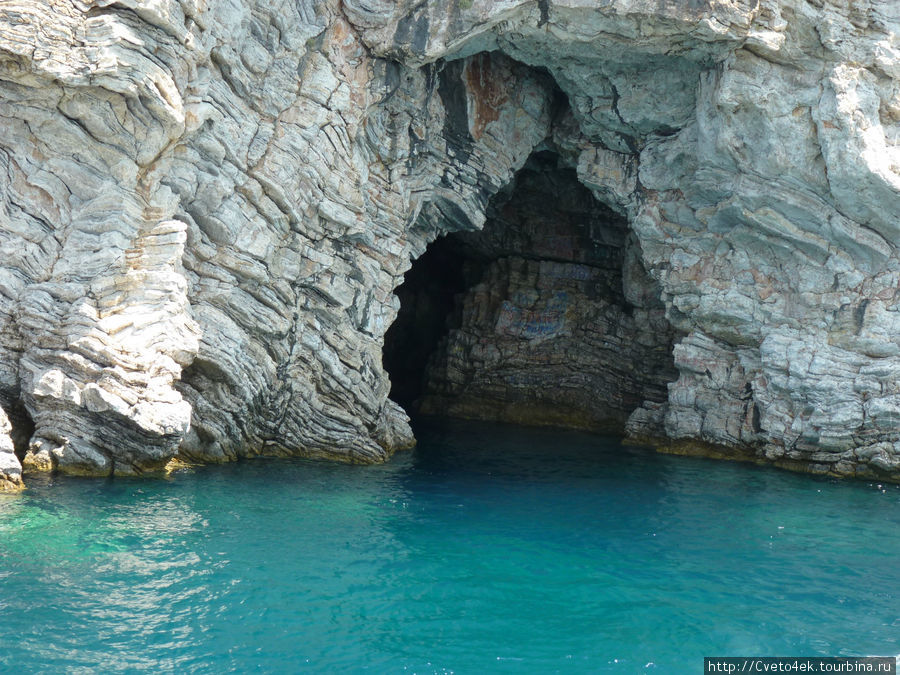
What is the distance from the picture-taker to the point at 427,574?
13.4m

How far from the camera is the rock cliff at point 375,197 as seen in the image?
647 inches

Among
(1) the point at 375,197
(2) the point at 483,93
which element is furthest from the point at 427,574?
(2) the point at 483,93

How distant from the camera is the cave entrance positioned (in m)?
31.1

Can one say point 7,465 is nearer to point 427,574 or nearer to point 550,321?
point 427,574

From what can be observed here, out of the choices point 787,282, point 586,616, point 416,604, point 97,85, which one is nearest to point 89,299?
point 97,85

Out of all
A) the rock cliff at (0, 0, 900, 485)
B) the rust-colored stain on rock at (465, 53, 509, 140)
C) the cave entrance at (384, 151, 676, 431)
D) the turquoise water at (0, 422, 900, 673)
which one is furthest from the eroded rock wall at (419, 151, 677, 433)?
the turquoise water at (0, 422, 900, 673)

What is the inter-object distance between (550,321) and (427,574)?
20.8 m

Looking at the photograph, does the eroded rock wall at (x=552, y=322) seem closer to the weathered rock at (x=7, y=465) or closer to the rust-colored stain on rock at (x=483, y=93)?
the rust-colored stain on rock at (x=483, y=93)

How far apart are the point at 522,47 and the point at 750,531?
46.3 ft

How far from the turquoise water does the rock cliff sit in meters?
2.33

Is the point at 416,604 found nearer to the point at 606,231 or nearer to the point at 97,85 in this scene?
the point at 97,85

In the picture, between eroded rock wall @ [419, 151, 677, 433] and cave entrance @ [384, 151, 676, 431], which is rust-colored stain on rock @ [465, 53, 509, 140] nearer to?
cave entrance @ [384, 151, 676, 431]

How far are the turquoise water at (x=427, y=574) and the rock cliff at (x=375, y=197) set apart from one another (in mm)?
2328

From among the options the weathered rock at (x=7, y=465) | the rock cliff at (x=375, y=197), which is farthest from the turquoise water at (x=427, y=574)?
the rock cliff at (x=375, y=197)
